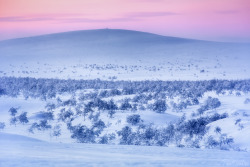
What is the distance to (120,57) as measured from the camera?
Answer: 56562 millimetres

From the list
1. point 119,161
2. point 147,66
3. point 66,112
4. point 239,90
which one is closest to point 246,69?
point 147,66

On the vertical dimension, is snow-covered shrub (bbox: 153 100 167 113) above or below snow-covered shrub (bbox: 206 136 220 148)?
above


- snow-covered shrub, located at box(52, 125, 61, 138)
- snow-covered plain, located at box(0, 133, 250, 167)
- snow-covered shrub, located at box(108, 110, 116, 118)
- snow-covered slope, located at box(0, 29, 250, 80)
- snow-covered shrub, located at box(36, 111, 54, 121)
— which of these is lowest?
snow-covered shrub, located at box(52, 125, 61, 138)

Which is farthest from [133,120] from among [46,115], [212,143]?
[212,143]

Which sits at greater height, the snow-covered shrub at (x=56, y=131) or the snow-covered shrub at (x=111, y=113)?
the snow-covered shrub at (x=111, y=113)

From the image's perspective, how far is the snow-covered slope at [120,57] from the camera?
42625 millimetres

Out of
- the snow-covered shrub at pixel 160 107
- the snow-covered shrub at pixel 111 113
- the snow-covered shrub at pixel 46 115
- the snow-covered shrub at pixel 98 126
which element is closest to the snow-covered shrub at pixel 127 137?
the snow-covered shrub at pixel 98 126

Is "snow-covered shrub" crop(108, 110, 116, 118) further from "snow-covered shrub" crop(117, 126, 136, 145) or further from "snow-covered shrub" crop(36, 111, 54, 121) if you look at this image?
"snow-covered shrub" crop(117, 126, 136, 145)

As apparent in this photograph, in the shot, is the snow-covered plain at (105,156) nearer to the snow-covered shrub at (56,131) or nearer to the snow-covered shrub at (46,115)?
the snow-covered shrub at (56,131)

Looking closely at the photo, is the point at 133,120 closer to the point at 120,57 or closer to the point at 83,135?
the point at 83,135

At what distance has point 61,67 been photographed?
48.2 meters

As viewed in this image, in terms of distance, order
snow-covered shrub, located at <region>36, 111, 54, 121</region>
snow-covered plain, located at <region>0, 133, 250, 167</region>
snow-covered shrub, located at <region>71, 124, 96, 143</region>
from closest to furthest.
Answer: snow-covered plain, located at <region>0, 133, 250, 167</region> < snow-covered shrub, located at <region>71, 124, 96, 143</region> < snow-covered shrub, located at <region>36, 111, 54, 121</region>

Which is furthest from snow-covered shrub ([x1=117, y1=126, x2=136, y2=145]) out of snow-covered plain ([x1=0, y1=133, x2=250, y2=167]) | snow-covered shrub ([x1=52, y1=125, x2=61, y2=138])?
snow-covered plain ([x1=0, y1=133, x2=250, y2=167])

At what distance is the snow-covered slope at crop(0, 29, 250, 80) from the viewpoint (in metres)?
42.6
